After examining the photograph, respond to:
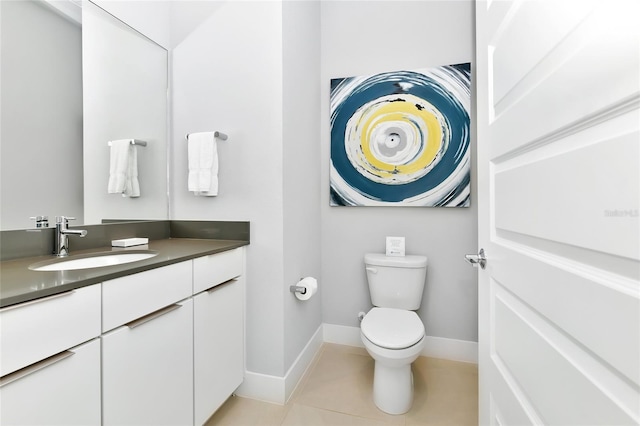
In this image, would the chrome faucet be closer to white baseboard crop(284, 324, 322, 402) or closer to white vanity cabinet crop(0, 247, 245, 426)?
white vanity cabinet crop(0, 247, 245, 426)

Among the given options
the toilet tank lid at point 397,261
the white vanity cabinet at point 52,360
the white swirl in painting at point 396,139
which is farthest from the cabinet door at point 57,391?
the white swirl in painting at point 396,139

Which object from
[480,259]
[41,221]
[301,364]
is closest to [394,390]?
[301,364]

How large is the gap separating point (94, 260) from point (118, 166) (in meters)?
0.54

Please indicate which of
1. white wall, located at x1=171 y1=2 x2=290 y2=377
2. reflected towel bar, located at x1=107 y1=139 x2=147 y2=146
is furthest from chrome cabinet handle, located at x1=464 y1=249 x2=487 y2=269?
reflected towel bar, located at x1=107 y1=139 x2=147 y2=146

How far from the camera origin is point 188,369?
117cm

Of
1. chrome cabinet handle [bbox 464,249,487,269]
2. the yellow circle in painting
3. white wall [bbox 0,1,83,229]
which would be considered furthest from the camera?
the yellow circle in painting

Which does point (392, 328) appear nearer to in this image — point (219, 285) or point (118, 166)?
point (219, 285)

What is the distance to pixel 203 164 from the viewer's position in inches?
61.9

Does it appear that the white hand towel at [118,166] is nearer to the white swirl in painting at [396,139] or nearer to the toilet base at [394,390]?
the white swirl in painting at [396,139]

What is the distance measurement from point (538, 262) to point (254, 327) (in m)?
1.35

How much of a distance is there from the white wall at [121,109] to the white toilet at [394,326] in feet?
4.45

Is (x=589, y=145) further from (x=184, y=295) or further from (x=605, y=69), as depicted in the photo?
(x=184, y=295)

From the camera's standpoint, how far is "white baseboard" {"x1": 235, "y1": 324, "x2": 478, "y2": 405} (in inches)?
61.1

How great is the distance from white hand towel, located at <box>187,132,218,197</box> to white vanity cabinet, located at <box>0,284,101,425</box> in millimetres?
831
